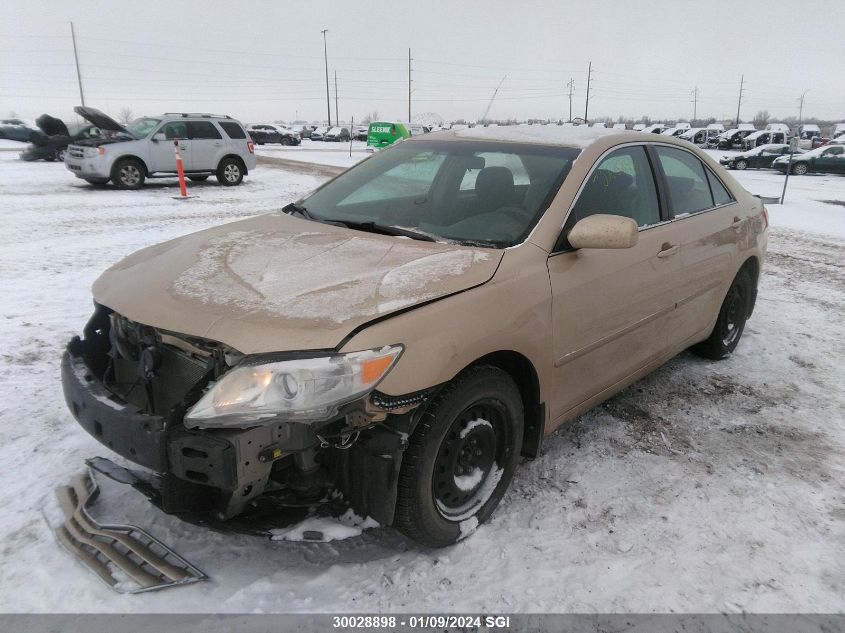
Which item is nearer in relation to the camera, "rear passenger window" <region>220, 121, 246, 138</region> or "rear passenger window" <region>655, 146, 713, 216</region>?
"rear passenger window" <region>655, 146, 713, 216</region>

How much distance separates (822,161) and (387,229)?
27.5 m

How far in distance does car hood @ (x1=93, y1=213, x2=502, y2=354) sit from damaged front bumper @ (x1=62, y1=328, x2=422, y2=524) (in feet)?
0.94

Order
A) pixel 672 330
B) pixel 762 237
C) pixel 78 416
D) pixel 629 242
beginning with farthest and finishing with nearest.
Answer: pixel 762 237, pixel 672 330, pixel 629 242, pixel 78 416

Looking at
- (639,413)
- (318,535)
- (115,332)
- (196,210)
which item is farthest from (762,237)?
(196,210)

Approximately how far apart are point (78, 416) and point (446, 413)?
1502 millimetres

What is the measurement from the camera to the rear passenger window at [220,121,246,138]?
15.6 meters

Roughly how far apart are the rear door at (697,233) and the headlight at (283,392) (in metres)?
2.40

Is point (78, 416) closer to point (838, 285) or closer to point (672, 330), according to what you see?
point (672, 330)

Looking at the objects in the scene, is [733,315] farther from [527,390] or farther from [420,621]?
[420,621]

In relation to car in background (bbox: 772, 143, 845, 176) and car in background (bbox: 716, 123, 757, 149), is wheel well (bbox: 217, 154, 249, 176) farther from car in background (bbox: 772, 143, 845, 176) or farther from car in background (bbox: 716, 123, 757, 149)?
car in background (bbox: 716, 123, 757, 149)

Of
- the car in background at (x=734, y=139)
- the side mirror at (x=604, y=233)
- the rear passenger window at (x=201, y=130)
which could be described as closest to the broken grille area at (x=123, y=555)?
the side mirror at (x=604, y=233)

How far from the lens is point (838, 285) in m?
6.75

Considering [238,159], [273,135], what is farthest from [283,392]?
[273,135]

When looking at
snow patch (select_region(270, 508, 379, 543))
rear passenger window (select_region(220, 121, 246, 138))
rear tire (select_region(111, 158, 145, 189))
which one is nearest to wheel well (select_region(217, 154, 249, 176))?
rear passenger window (select_region(220, 121, 246, 138))
